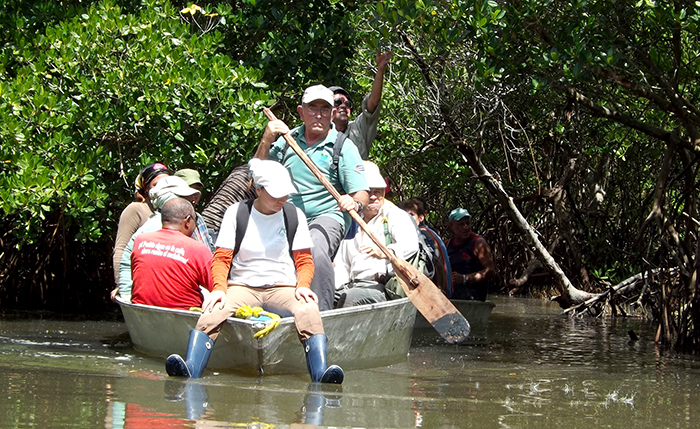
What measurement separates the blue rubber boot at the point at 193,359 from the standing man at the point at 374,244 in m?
1.80

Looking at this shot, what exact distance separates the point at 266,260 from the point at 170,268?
0.71 m

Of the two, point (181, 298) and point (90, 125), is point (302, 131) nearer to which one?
point (181, 298)

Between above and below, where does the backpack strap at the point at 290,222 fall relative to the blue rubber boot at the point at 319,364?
above

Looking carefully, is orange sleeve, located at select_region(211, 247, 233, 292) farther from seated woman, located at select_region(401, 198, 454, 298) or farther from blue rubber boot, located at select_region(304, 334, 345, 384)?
seated woman, located at select_region(401, 198, 454, 298)

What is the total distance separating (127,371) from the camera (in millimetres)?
5961

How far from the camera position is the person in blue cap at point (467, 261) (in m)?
10.6

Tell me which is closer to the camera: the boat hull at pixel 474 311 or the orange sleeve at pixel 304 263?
the orange sleeve at pixel 304 263

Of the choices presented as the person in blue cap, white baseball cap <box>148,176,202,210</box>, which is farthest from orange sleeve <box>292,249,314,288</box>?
the person in blue cap

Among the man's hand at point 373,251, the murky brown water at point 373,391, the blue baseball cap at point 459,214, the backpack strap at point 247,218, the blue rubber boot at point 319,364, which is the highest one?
the blue baseball cap at point 459,214

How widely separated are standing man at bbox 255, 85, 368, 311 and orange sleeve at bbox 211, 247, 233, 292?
0.73 meters

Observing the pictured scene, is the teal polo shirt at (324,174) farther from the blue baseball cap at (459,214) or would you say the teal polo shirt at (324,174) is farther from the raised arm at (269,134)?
the blue baseball cap at (459,214)

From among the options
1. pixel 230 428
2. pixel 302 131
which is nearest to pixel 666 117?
pixel 302 131

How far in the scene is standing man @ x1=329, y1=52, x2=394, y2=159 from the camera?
7625mm

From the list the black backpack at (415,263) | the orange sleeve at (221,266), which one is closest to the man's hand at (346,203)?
the orange sleeve at (221,266)
